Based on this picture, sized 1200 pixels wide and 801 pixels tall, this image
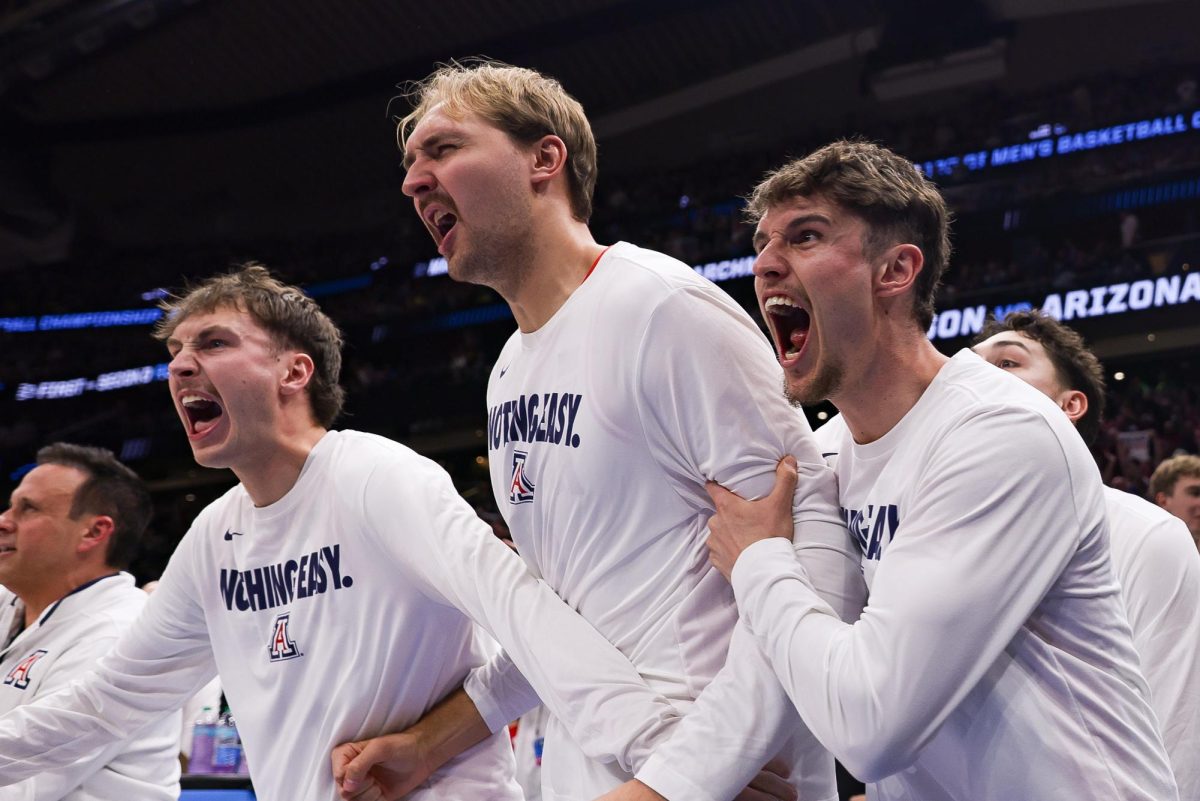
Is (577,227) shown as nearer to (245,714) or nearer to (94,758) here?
(245,714)

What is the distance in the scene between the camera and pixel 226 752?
17.1ft

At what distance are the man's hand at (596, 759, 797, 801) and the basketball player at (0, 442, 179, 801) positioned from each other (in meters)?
2.02

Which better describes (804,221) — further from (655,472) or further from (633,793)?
(633,793)

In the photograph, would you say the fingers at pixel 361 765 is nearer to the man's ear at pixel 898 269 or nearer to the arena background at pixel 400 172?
the man's ear at pixel 898 269

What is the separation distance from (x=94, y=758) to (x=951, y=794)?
2.57 meters

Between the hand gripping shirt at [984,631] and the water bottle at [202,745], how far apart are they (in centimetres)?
433

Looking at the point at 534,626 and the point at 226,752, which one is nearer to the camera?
the point at 534,626

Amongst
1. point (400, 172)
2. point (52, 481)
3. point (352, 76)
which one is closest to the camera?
point (52, 481)

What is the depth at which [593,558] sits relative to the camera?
77.0 inches

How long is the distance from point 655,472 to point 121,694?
1.79 metres

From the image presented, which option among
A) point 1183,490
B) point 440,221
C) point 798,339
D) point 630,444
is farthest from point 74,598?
point 1183,490

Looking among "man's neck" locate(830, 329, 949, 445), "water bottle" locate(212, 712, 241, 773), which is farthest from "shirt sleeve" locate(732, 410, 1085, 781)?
"water bottle" locate(212, 712, 241, 773)

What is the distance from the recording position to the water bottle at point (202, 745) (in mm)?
5322

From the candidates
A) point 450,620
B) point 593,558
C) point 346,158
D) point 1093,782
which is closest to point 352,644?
point 450,620
